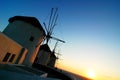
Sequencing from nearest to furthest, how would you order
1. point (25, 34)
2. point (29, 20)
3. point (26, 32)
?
point (25, 34), point (26, 32), point (29, 20)

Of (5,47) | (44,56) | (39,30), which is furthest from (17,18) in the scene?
(44,56)

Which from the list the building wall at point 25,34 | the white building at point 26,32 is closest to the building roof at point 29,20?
the white building at point 26,32

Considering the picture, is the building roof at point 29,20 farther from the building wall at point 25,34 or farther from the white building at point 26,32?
the building wall at point 25,34

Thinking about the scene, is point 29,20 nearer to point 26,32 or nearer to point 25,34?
point 26,32

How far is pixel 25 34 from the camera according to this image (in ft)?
83.0

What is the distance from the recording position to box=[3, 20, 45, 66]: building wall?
24484 millimetres

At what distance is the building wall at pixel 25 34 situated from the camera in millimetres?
24484

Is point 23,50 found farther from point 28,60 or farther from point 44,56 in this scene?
point 44,56

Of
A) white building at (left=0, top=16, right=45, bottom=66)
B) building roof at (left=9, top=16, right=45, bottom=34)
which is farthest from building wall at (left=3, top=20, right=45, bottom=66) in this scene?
building roof at (left=9, top=16, right=45, bottom=34)

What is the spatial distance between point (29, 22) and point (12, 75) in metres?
23.5

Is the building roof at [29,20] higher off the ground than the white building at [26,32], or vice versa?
the building roof at [29,20]

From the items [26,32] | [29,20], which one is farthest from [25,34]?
[29,20]

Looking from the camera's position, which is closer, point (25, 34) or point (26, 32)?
point (25, 34)

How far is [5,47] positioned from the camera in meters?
12.9
